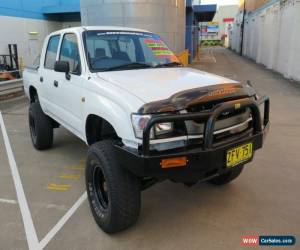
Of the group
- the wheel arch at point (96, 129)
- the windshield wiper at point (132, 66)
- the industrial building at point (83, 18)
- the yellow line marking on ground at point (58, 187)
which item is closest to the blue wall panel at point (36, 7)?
the industrial building at point (83, 18)

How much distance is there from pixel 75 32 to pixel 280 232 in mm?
3432

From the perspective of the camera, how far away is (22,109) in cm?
950

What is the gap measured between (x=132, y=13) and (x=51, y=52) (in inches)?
259

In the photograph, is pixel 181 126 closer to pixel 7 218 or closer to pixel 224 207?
pixel 224 207

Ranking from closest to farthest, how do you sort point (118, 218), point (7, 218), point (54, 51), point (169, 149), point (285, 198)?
point (169, 149) → point (118, 218) → point (7, 218) → point (285, 198) → point (54, 51)

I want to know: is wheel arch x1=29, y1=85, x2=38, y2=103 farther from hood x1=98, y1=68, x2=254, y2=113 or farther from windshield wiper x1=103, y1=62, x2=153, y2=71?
hood x1=98, y1=68, x2=254, y2=113

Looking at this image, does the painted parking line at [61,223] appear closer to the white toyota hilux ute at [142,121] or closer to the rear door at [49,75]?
the white toyota hilux ute at [142,121]

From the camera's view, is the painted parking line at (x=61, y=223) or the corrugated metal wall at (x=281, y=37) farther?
the corrugated metal wall at (x=281, y=37)

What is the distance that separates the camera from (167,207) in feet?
12.6

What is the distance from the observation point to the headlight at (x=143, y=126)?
277 cm

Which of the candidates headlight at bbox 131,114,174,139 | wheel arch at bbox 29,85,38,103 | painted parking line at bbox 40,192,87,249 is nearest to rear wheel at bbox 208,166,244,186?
headlight at bbox 131,114,174,139

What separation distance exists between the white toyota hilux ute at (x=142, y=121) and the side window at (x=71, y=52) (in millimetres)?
22

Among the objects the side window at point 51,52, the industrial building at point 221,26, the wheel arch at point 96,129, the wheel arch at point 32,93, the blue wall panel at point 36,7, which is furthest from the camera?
the industrial building at point 221,26

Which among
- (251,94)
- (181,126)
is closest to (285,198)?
(251,94)
